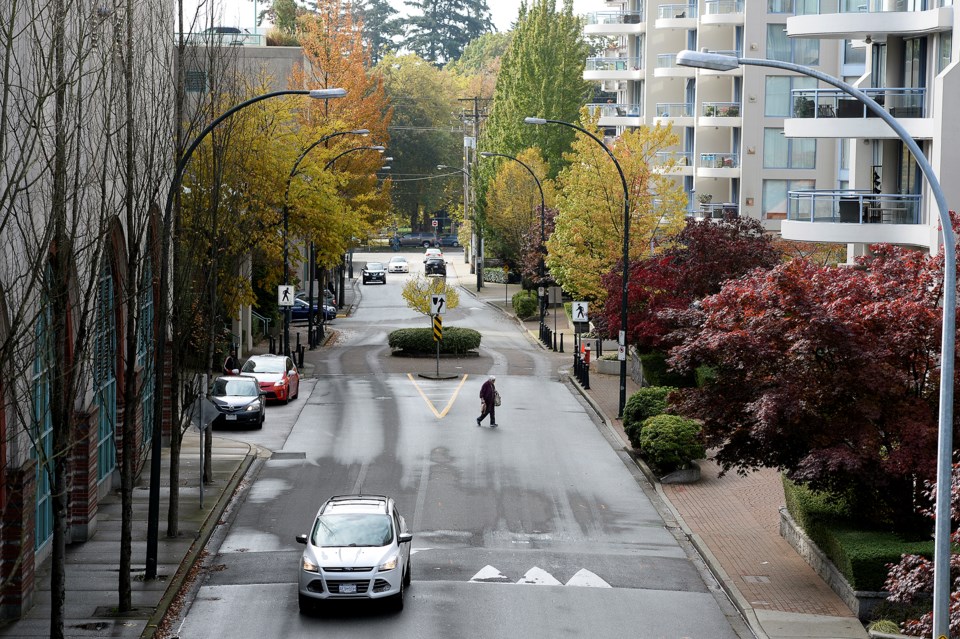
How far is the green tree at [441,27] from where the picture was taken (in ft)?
531

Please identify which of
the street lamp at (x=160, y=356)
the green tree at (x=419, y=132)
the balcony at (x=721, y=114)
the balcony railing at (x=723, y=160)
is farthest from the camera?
the green tree at (x=419, y=132)

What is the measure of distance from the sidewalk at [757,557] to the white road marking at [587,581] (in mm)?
2021

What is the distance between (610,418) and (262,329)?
77.6 ft

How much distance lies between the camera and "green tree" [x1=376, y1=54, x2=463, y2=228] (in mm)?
121500

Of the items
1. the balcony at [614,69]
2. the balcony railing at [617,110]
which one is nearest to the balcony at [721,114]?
the balcony railing at [617,110]

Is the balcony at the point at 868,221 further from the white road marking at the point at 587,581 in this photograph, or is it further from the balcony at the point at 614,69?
the balcony at the point at 614,69

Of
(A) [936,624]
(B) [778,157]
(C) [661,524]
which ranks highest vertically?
(B) [778,157]

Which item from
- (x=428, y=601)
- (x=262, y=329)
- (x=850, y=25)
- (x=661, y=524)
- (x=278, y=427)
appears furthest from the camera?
(x=262, y=329)

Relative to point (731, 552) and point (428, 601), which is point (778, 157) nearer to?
point (731, 552)

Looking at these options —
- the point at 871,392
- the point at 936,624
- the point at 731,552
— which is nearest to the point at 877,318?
the point at 871,392

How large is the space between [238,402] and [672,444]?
41.7ft

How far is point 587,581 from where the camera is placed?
21328mm

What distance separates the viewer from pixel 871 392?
20.2 metres

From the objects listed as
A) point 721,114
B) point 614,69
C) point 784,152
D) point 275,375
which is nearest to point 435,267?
Answer: point 614,69
